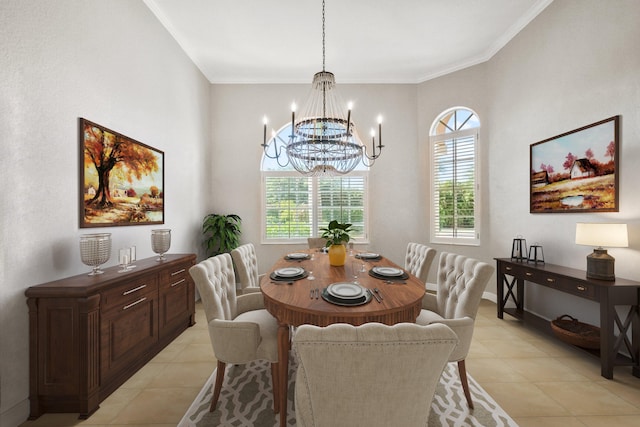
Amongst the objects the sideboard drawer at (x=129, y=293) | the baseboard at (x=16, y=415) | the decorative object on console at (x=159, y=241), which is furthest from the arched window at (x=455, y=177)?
the baseboard at (x=16, y=415)

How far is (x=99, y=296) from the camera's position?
1.86m

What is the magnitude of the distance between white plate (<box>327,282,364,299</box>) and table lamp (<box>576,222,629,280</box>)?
2.17 meters

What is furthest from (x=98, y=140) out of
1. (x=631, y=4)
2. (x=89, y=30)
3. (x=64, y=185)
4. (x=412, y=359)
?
(x=631, y=4)

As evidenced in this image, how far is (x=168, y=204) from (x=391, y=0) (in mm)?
3616

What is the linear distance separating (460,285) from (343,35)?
3.43 meters

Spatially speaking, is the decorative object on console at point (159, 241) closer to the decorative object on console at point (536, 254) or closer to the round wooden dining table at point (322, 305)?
the round wooden dining table at point (322, 305)

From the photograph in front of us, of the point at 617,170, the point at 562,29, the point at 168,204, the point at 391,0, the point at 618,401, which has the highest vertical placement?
the point at 391,0

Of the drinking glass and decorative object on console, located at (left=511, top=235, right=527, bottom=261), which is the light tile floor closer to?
decorative object on console, located at (left=511, top=235, right=527, bottom=261)

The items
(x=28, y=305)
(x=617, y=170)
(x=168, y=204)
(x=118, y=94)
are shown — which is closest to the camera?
(x=28, y=305)

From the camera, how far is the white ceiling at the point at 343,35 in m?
3.21

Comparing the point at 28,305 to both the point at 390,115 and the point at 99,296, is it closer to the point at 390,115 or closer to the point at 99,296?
the point at 99,296

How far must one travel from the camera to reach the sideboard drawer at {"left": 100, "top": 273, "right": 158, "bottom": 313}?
1.97m

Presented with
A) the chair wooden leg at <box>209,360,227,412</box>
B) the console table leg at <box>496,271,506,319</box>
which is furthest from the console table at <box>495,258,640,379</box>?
the chair wooden leg at <box>209,360,227,412</box>

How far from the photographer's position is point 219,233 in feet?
14.3
